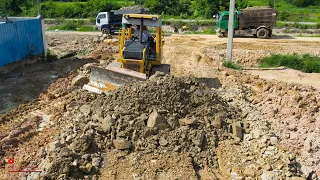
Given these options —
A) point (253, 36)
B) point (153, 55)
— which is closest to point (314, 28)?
point (253, 36)

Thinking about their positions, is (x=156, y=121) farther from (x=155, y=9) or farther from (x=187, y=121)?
(x=155, y=9)

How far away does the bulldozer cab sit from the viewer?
33.6ft

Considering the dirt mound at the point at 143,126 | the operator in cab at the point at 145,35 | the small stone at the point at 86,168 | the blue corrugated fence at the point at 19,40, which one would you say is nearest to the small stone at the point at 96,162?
the dirt mound at the point at 143,126

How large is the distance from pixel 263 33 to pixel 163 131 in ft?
59.5

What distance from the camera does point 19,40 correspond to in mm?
14266

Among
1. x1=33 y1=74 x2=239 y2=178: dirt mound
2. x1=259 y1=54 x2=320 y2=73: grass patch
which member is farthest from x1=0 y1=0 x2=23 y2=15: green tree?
x1=33 y1=74 x2=239 y2=178: dirt mound

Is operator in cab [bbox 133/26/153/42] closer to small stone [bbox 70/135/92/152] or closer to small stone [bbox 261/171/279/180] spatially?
small stone [bbox 70/135/92/152]

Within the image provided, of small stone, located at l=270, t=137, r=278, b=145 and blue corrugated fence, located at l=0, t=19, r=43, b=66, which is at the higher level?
blue corrugated fence, located at l=0, t=19, r=43, b=66

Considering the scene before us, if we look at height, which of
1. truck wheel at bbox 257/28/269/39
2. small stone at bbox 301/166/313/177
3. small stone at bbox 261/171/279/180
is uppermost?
truck wheel at bbox 257/28/269/39

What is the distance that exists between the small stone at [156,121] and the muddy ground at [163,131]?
0.03 metres

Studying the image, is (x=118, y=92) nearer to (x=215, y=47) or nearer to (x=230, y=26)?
(x=230, y=26)

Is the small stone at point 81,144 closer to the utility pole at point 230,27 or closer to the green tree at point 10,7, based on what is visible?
the utility pole at point 230,27

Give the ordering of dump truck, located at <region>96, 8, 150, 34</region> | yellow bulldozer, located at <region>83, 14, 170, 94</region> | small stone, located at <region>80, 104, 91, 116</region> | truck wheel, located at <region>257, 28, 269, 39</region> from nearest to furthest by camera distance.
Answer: small stone, located at <region>80, 104, 91, 116</region> < yellow bulldozer, located at <region>83, 14, 170, 94</region> < truck wheel, located at <region>257, 28, 269, 39</region> < dump truck, located at <region>96, 8, 150, 34</region>

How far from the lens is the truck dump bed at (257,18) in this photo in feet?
75.6
